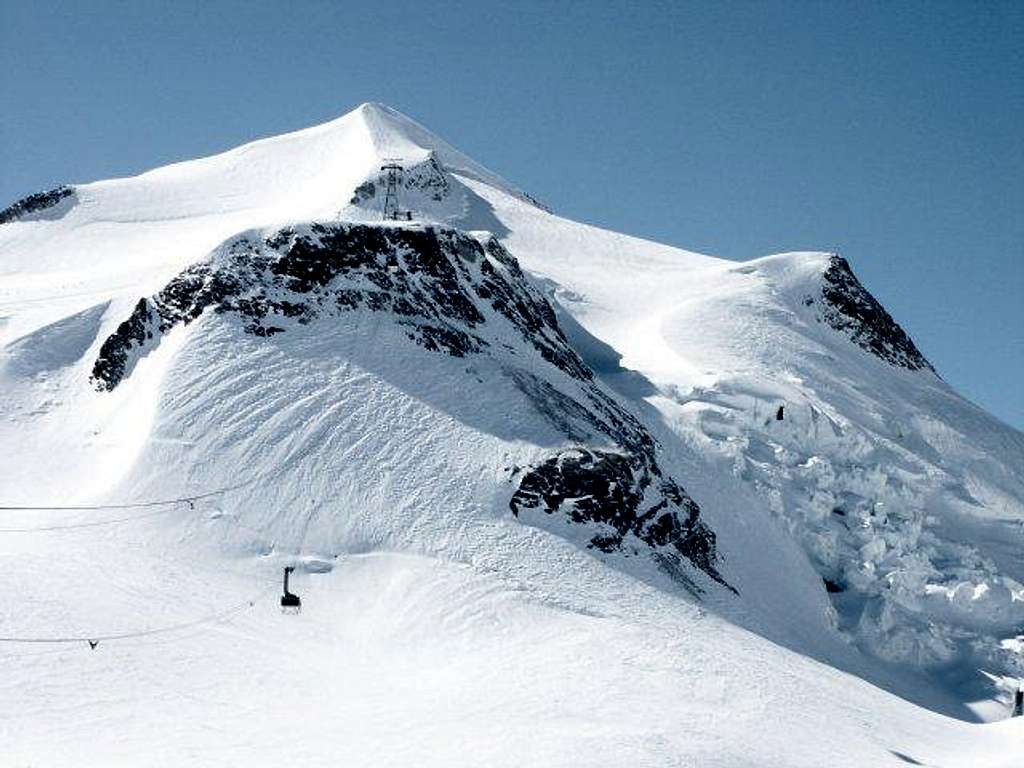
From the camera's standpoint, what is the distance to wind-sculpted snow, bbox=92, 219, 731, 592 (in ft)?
137

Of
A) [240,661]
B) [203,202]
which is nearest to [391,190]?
[203,202]

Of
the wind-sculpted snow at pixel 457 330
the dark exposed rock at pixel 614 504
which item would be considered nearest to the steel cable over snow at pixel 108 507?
the wind-sculpted snow at pixel 457 330

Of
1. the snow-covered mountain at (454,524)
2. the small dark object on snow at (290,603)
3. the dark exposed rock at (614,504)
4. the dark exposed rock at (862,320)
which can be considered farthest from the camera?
the dark exposed rock at (862,320)

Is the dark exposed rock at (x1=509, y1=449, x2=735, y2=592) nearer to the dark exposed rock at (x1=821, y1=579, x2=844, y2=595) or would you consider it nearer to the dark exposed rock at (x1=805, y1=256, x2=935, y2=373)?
the dark exposed rock at (x1=821, y1=579, x2=844, y2=595)

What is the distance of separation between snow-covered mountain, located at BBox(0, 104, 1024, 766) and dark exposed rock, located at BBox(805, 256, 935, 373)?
7.00m

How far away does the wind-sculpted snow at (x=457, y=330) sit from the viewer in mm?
41656

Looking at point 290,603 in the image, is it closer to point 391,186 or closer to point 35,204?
point 391,186

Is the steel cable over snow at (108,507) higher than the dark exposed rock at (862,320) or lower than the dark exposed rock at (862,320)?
lower

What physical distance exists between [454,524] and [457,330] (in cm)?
1151

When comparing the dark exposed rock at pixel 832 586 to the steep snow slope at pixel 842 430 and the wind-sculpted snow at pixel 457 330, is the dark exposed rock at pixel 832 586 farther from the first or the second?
the wind-sculpted snow at pixel 457 330

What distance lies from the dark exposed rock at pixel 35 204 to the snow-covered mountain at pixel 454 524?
29.3 feet

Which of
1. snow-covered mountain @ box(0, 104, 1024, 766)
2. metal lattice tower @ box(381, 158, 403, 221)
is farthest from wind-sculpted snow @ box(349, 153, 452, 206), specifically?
snow-covered mountain @ box(0, 104, 1024, 766)

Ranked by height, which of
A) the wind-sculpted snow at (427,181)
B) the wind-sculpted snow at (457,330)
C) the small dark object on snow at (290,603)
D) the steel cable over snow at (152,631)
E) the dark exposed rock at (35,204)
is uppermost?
the wind-sculpted snow at (427,181)

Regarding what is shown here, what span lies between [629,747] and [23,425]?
2816cm
